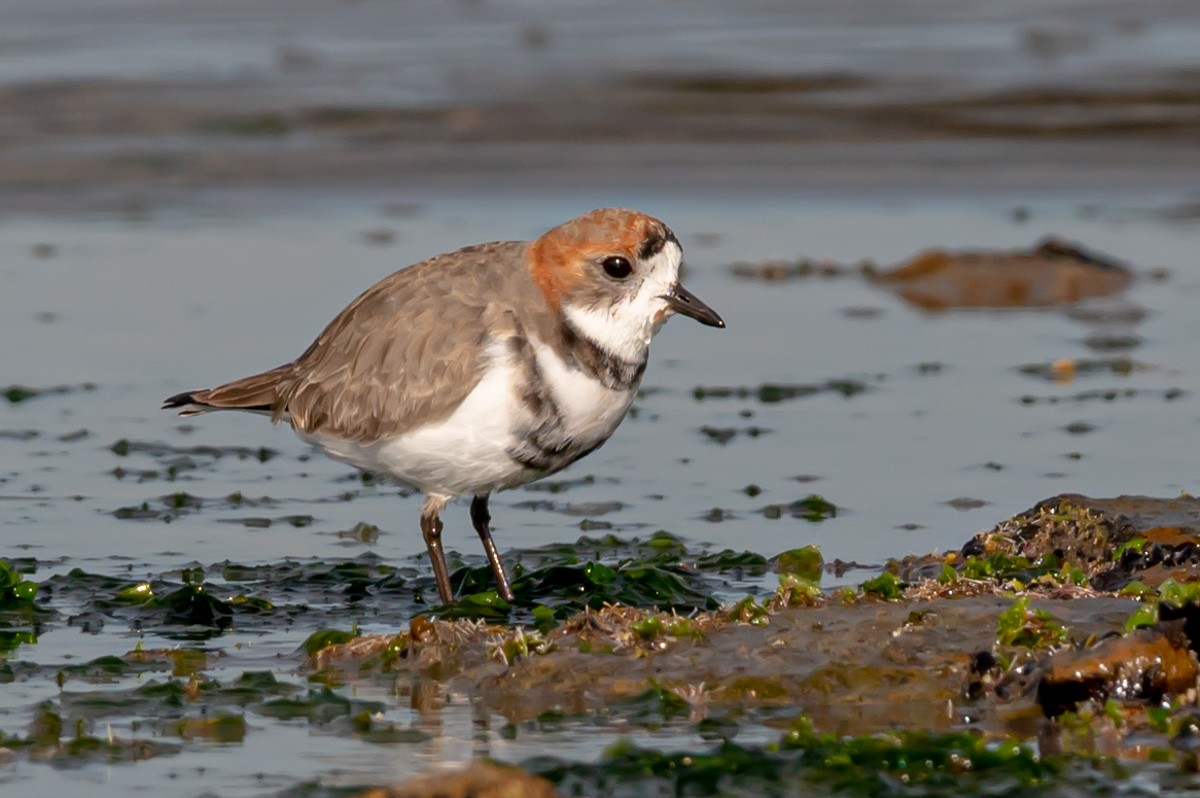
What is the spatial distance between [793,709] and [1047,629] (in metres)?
0.70

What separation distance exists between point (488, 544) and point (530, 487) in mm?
1690

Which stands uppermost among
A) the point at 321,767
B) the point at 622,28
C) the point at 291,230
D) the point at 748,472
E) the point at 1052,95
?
the point at 622,28

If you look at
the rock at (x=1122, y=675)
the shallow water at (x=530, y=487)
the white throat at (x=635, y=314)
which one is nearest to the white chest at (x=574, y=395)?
the white throat at (x=635, y=314)

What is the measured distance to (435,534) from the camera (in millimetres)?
6934

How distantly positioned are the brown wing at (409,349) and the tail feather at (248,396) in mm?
205

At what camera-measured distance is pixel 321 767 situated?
495cm

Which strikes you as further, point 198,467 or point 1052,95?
point 1052,95

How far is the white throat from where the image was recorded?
6.57 meters

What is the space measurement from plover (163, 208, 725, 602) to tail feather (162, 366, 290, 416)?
49 cm

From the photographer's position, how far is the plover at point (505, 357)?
6.48 m

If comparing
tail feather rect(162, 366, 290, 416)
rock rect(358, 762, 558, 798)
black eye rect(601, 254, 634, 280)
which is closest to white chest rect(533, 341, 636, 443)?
black eye rect(601, 254, 634, 280)

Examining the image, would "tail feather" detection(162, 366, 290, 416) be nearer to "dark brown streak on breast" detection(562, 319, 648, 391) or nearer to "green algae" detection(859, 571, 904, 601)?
"dark brown streak on breast" detection(562, 319, 648, 391)

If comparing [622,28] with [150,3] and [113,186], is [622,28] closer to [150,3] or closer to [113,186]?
[150,3]

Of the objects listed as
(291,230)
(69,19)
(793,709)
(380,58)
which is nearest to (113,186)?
(291,230)
